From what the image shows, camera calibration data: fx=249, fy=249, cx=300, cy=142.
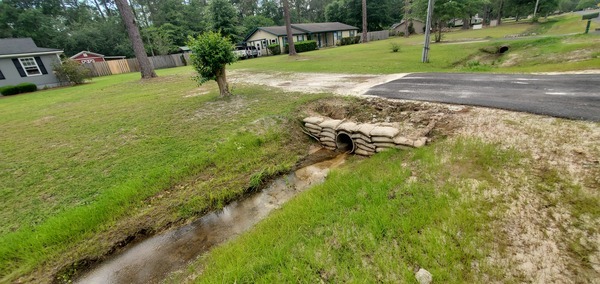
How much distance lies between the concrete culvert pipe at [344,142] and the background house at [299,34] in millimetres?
28490

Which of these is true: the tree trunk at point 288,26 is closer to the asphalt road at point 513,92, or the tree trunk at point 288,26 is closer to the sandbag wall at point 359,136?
the asphalt road at point 513,92

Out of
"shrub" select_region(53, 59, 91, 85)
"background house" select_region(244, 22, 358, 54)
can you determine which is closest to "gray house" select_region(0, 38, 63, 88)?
"shrub" select_region(53, 59, 91, 85)

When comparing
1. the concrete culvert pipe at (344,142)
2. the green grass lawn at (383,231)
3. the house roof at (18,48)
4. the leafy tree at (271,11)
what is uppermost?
the leafy tree at (271,11)

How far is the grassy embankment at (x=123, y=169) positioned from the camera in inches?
134

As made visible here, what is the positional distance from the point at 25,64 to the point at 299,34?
2727 cm

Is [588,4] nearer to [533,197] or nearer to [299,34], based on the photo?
[299,34]

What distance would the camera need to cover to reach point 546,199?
2705 millimetres

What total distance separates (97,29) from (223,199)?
4534 centimetres

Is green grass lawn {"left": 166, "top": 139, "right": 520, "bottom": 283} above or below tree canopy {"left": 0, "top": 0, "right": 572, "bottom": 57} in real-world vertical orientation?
below

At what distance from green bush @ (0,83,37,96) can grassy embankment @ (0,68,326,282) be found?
13.3m

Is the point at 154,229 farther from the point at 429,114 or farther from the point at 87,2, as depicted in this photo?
the point at 87,2

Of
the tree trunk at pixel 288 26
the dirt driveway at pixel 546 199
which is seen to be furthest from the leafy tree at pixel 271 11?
the dirt driveway at pixel 546 199

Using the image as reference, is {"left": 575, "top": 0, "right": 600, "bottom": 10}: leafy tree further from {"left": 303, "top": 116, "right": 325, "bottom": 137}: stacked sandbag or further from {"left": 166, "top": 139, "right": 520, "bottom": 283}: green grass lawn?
{"left": 166, "top": 139, "right": 520, "bottom": 283}: green grass lawn

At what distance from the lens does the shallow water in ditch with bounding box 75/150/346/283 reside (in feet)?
9.81
